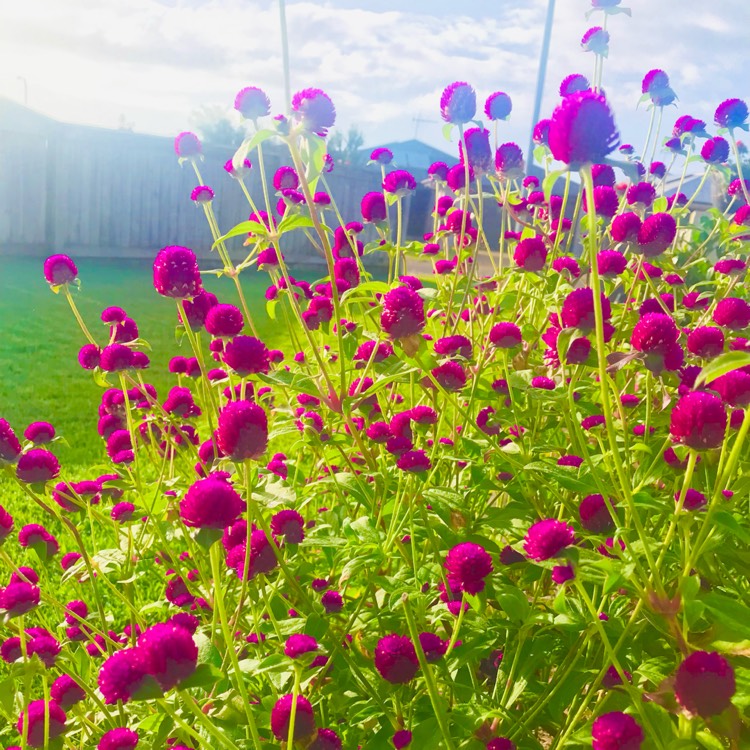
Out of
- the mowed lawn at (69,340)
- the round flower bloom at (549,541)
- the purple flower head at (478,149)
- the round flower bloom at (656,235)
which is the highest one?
the purple flower head at (478,149)

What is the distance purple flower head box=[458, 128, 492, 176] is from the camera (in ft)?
7.55

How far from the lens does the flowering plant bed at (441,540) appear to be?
1.06 meters

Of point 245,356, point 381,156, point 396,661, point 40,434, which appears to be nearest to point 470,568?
point 396,661

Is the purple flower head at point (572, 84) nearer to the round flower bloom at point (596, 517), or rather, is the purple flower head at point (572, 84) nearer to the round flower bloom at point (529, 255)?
the round flower bloom at point (529, 255)

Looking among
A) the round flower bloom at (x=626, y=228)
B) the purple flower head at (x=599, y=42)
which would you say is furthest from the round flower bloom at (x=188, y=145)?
the round flower bloom at (x=626, y=228)

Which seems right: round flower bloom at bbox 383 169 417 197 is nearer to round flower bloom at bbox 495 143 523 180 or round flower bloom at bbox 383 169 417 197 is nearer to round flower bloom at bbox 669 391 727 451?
round flower bloom at bbox 495 143 523 180

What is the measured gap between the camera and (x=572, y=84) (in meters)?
1.86

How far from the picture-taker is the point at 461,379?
175cm

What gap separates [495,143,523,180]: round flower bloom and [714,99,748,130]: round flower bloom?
2.78 feet

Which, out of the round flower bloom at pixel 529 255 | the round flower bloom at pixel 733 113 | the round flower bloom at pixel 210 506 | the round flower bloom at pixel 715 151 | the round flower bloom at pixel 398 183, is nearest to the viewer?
the round flower bloom at pixel 210 506

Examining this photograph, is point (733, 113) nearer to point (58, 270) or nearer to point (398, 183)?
point (398, 183)

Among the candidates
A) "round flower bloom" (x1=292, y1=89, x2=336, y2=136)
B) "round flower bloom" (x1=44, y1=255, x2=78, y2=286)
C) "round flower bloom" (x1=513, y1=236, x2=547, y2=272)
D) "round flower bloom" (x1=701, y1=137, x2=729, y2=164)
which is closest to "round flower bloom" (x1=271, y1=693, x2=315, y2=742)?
"round flower bloom" (x1=292, y1=89, x2=336, y2=136)

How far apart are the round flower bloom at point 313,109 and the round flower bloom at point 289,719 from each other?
1078 mm

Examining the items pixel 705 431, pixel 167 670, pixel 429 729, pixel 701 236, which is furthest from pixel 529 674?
pixel 701 236
